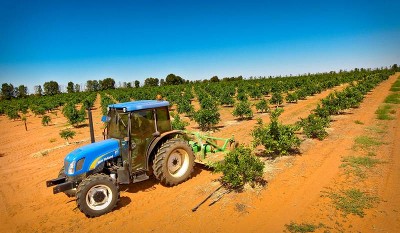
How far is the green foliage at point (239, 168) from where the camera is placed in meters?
6.62

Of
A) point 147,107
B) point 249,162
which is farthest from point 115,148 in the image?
point 249,162

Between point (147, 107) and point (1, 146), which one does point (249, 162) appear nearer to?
point (147, 107)

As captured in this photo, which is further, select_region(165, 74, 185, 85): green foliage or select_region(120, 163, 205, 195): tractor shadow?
select_region(165, 74, 185, 85): green foliage

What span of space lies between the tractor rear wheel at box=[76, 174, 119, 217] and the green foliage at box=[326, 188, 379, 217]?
506 centimetres

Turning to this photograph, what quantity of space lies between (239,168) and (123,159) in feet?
9.86

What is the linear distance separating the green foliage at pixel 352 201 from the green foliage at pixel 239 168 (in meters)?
1.83

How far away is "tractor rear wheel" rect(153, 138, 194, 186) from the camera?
6.65 meters

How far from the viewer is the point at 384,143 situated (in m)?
10.1

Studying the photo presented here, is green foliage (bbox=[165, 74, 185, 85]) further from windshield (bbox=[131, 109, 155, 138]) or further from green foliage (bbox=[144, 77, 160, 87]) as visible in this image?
windshield (bbox=[131, 109, 155, 138])

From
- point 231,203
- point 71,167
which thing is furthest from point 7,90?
point 231,203

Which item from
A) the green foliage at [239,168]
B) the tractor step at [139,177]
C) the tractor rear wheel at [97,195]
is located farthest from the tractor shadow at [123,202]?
the green foliage at [239,168]

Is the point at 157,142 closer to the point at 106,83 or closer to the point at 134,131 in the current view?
the point at 134,131

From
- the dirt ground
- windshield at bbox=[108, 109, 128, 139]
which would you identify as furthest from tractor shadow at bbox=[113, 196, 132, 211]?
windshield at bbox=[108, 109, 128, 139]

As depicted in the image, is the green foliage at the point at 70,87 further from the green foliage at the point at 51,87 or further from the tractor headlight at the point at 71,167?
the tractor headlight at the point at 71,167
